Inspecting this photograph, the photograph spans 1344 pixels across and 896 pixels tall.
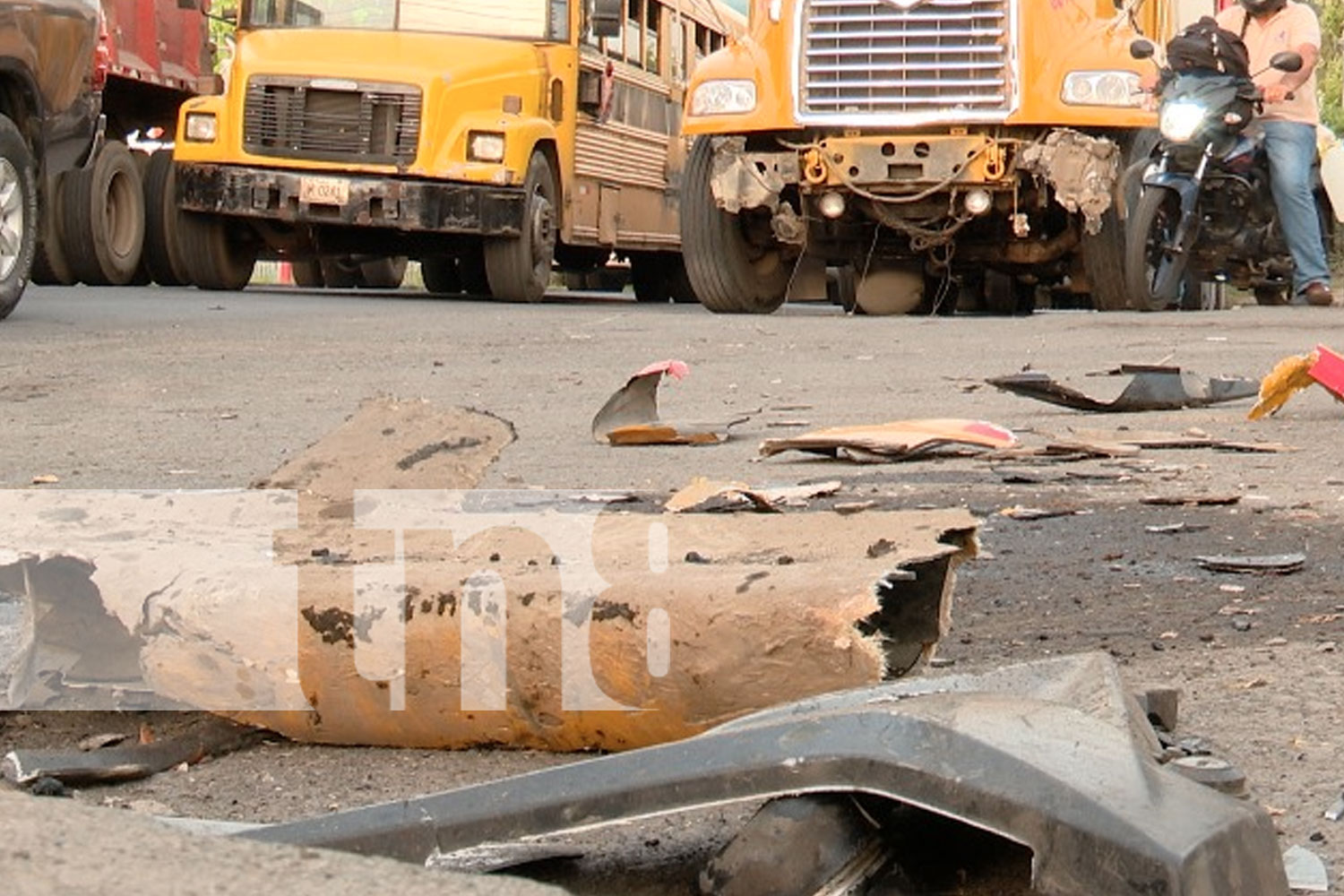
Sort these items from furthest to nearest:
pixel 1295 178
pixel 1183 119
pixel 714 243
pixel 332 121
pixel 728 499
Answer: pixel 332 121 < pixel 714 243 < pixel 1295 178 < pixel 1183 119 < pixel 728 499

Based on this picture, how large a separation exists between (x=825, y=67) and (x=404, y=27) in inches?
143

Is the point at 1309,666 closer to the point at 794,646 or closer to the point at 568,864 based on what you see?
the point at 794,646

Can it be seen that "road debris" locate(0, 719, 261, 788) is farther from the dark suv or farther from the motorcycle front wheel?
the motorcycle front wheel

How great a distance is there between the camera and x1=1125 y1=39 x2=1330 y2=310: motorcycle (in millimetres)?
10992

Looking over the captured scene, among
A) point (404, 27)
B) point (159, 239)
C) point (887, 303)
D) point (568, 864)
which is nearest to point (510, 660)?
point (568, 864)

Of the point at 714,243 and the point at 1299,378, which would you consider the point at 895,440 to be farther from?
the point at 714,243

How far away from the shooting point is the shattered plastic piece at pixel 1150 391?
227 inches

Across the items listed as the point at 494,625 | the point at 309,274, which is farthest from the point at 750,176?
the point at 309,274

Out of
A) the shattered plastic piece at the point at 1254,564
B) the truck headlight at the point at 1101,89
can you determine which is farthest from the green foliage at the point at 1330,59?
the shattered plastic piece at the point at 1254,564

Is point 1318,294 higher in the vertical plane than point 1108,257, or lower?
lower

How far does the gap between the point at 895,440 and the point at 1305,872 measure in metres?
2.89

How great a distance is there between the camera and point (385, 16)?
14.2m

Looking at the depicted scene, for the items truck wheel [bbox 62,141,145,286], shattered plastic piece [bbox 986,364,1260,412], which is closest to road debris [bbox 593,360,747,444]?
shattered plastic piece [bbox 986,364,1260,412]

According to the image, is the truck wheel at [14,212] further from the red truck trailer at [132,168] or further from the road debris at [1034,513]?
the road debris at [1034,513]
